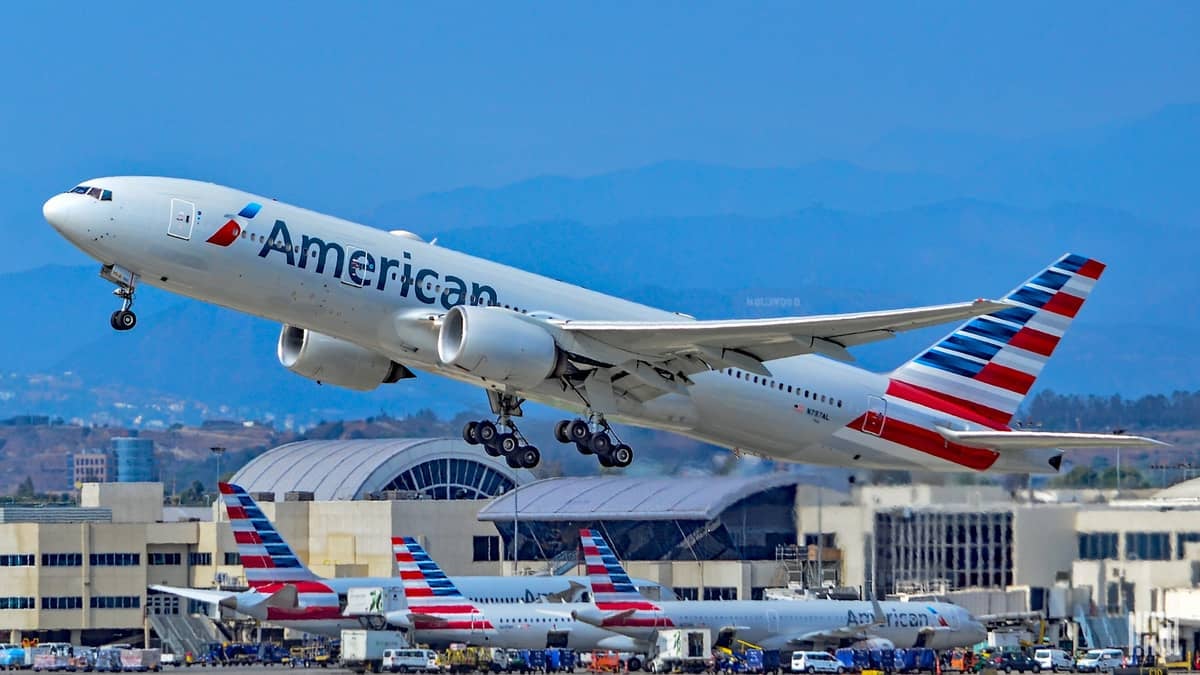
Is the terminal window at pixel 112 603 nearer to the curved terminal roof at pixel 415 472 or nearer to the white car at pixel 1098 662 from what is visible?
the curved terminal roof at pixel 415 472

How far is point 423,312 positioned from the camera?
35188mm

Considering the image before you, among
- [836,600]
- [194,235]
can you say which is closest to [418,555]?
[836,600]

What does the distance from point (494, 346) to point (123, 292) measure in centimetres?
658

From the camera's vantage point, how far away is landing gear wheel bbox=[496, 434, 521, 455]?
37844mm

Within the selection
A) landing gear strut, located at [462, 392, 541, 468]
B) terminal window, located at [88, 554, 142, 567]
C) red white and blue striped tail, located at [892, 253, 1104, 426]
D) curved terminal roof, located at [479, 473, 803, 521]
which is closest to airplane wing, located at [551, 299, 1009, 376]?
landing gear strut, located at [462, 392, 541, 468]

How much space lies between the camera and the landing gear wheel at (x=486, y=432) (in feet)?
124

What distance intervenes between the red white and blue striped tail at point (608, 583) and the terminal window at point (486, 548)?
2557cm

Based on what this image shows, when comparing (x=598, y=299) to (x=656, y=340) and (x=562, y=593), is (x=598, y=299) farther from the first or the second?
(x=562, y=593)

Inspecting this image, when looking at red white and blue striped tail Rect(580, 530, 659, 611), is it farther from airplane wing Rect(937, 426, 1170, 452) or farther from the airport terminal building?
airplane wing Rect(937, 426, 1170, 452)

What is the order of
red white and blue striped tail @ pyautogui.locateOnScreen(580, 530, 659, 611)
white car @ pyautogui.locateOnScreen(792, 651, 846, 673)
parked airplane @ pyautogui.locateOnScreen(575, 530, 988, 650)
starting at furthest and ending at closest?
parked airplane @ pyautogui.locateOnScreen(575, 530, 988, 650)
red white and blue striped tail @ pyautogui.locateOnScreen(580, 530, 659, 611)
white car @ pyautogui.locateOnScreen(792, 651, 846, 673)

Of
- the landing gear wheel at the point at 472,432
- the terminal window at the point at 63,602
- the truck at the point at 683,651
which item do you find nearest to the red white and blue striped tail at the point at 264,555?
the truck at the point at 683,651

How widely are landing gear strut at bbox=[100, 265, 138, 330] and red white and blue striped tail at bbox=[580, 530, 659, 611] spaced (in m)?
25.0

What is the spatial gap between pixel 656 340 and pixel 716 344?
1.11 m

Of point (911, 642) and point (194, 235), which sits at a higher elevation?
point (194, 235)
